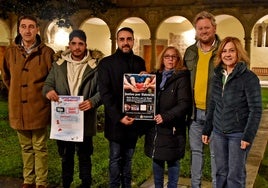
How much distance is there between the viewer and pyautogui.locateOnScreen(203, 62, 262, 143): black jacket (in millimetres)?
3387

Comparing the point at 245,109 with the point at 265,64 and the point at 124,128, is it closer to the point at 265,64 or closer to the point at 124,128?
the point at 124,128

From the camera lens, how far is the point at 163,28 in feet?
73.6

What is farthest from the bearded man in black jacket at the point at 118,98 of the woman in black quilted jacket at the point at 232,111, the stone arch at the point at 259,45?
the stone arch at the point at 259,45

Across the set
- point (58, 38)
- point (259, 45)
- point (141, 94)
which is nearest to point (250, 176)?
point (141, 94)

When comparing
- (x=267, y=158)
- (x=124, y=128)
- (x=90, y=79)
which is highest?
(x=90, y=79)

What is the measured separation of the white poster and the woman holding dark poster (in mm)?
803

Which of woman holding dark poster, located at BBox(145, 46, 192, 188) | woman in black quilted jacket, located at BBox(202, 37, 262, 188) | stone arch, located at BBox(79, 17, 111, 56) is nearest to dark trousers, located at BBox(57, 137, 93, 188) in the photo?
woman holding dark poster, located at BBox(145, 46, 192, 188)

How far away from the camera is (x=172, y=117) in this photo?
380cm

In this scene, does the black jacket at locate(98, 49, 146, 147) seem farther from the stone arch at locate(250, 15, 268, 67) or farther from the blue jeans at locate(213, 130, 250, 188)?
the stone arch at locate(250, 15, 268, 67)

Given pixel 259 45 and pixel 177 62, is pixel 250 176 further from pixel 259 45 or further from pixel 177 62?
pixel 259 45

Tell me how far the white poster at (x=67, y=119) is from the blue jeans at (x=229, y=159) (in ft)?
4.93

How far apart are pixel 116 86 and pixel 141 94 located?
37 cm

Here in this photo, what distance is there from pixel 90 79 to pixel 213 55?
1384 millimetres

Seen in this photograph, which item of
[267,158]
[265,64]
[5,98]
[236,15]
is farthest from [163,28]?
[267,158]
